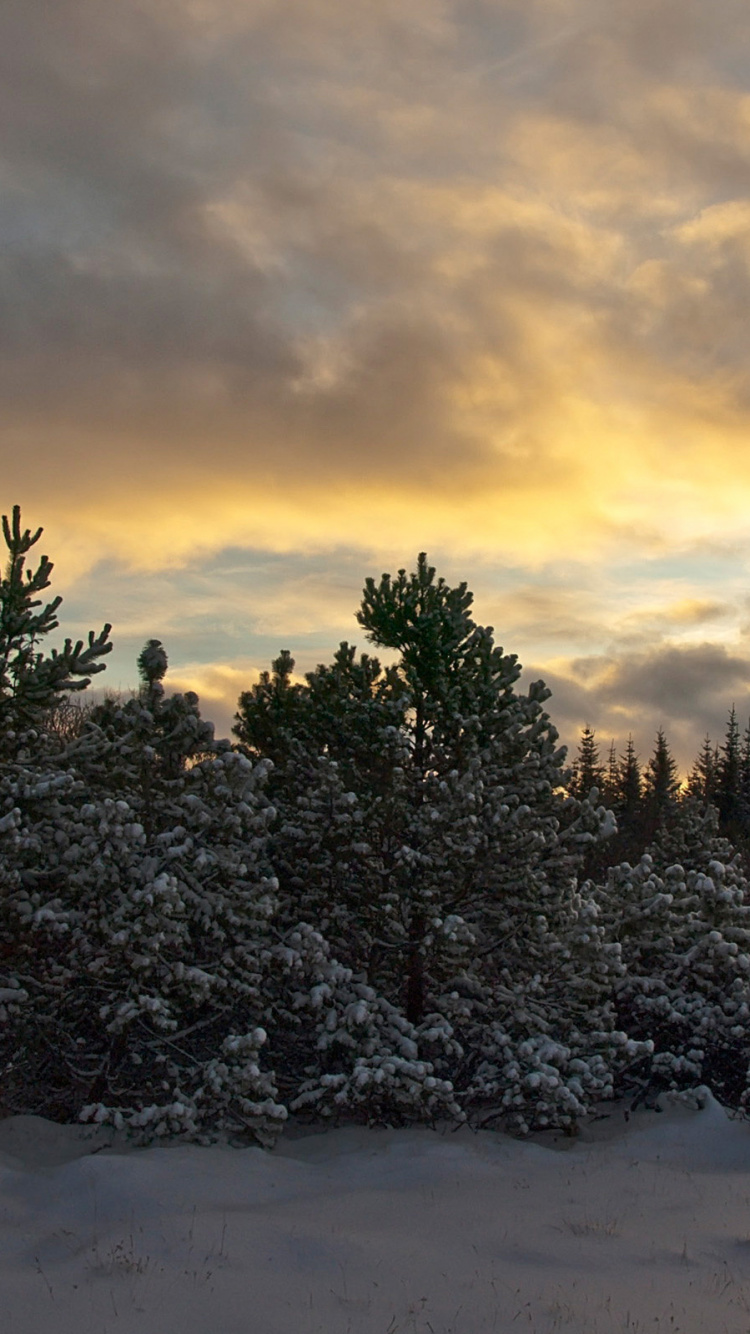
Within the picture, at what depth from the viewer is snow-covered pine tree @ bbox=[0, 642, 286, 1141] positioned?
13.9m

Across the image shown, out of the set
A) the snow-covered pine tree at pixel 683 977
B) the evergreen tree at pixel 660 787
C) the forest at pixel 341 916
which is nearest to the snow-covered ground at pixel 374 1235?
the forest at pixel 341 916

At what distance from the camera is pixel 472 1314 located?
8.17 metres

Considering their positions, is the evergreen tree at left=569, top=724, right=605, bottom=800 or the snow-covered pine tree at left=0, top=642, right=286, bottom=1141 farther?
the evergreen tree at left=569, top=724, right=605, bottom=800

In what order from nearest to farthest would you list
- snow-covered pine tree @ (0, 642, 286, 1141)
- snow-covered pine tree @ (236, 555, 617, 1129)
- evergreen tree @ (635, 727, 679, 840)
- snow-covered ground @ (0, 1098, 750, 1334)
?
snow-covered ground @ (0, 1098, 750, 1334) < snow-covered pine tree @ (0, 642, 286, 1141) < snow-covered pine tree @ (236, 555, 617, 1129) < evergreen tree @ (635, 727, 679, 840)

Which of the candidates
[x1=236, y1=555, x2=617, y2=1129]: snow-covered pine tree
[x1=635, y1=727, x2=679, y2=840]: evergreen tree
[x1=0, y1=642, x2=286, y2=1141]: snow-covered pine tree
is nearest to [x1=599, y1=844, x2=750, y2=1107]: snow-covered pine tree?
[x1=236, y1=555, x2=617, y2=1129]: snow-covered pine tree

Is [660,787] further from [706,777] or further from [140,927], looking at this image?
[140,927]

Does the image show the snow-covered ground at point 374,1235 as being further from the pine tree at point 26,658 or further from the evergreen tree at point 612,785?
the evergreen tree at point 612,785

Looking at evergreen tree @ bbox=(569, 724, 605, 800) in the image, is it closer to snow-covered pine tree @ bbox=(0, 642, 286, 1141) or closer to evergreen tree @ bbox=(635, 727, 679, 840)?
evergreen tree @ bbox=(635, 727, 679, 840)

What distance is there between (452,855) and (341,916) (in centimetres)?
217

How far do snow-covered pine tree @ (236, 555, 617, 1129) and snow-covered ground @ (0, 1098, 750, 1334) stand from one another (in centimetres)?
154

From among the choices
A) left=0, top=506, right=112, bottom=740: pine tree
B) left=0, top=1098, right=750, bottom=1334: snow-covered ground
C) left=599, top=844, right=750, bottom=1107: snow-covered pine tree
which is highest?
left=0, top=506, right=112, bottom=740: pine tree

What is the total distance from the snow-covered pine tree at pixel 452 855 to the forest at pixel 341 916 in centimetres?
5

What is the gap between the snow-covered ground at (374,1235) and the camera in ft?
26.7

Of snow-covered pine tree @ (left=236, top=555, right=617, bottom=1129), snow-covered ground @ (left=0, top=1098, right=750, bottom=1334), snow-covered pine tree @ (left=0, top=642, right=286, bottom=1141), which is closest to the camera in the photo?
snow-covered ground @ (left=0, top=1098, right=750, bottom=1334)
